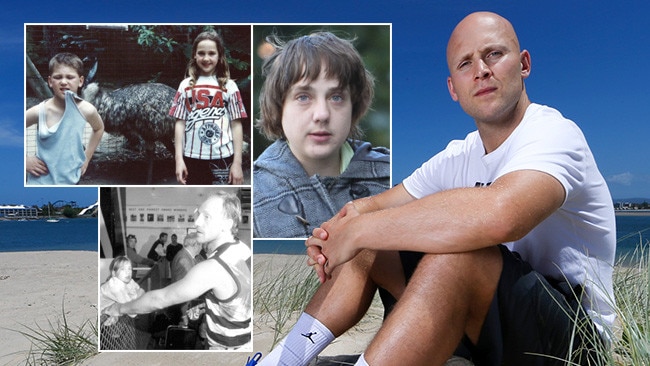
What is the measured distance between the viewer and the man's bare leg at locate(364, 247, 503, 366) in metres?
1.52

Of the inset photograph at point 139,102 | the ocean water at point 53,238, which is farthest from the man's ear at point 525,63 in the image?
the ocean water at point 53,238

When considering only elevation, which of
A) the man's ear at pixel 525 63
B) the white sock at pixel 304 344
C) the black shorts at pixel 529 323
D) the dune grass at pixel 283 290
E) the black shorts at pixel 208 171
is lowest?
the dune grass at pixel 283 290

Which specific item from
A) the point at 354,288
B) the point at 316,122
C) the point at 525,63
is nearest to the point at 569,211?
the point at 525,63

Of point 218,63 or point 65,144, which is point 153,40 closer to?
point 218,63

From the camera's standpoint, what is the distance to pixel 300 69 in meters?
3.57

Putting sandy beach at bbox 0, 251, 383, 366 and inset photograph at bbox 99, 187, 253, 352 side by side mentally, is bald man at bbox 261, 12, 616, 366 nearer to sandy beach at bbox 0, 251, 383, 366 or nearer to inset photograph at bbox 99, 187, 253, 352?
sandy beach at bbox 0, 251, 383, 366

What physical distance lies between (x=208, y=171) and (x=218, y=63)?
0.60m

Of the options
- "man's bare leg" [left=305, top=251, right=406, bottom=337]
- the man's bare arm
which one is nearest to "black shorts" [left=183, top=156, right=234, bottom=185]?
"man's bare leg" [left=305, top=251, right=406, bottom=337]

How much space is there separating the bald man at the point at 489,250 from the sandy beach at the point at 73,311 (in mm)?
1234

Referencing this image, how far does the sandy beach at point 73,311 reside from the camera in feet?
11.4

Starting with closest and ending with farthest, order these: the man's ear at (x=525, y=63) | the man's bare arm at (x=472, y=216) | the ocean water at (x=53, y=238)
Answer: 1. the man's bare arm at (x=472, y=216)
2. the man's ear at (x=525, y=63)
3. the ocean water at (x=53, y=238)

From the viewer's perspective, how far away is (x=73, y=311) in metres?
4.75

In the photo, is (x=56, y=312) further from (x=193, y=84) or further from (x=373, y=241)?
(x=373, y=241)

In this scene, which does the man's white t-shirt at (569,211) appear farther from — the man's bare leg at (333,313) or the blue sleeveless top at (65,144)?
the blue sleeveless top at (65,144)
